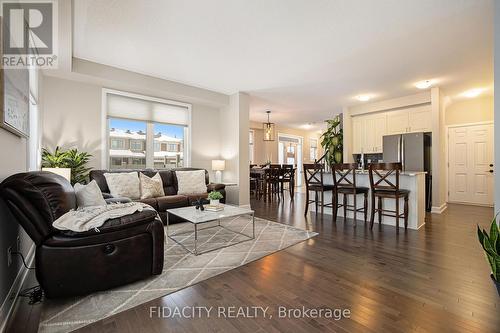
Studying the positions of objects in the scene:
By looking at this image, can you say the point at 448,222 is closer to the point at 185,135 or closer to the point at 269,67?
the point at 269,67

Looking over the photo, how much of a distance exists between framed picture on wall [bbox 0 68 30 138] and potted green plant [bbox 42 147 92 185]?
1343 mm

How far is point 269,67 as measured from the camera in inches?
158

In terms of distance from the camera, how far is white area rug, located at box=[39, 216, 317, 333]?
1.64 metres

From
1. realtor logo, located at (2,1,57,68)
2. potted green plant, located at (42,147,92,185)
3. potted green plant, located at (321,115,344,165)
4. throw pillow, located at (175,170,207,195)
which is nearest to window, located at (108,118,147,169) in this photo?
potted green plant, located at (42,147,92,185)

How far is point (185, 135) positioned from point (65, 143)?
2.21m

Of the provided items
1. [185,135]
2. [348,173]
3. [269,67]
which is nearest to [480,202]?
[348,173]

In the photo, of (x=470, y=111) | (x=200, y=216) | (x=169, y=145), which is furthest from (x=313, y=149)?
(x=200, y=216)

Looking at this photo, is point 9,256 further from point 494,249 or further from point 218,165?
point 218,165

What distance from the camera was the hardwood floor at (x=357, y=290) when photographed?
154cm

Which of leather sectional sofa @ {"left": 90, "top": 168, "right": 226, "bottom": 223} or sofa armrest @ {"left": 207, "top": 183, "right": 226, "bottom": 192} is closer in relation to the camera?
leather sectional sofa @ {"left": 90, "top": 168, "right": 226, "bottom": 223}

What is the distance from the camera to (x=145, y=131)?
483 centimetres

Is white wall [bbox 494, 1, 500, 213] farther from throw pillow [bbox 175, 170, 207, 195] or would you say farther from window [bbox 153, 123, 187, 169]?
window [bbox 153, 123, 187, 169]

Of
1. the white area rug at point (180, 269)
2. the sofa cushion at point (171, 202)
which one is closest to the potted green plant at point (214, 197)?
the white area rug at point (180, 269)

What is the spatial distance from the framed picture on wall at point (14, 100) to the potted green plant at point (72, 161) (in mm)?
1343
